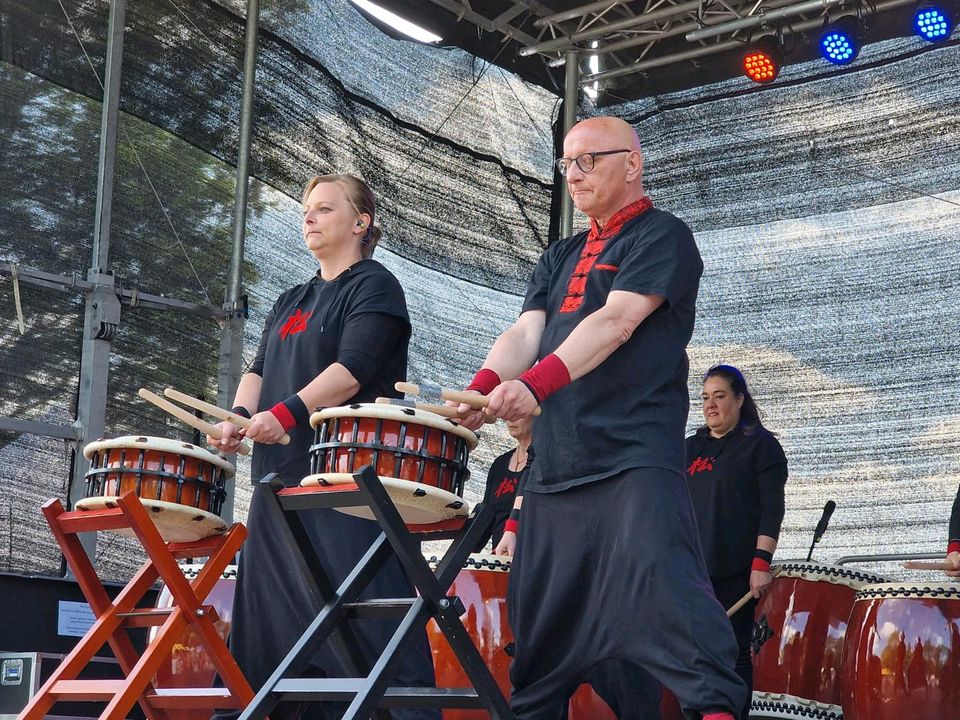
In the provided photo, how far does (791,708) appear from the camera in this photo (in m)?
5.04

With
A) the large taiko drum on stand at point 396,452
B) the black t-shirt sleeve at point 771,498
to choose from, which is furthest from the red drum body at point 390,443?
the black t-shirt sleeve at point 771,498

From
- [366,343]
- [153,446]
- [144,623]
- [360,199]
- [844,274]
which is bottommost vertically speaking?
[144,623]

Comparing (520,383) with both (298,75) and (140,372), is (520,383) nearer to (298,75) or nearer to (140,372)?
(140,372)

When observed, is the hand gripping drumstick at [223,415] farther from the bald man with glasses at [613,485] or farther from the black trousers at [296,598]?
the bald man with glasses at [613,485]

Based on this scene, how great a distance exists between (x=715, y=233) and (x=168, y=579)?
191 inches

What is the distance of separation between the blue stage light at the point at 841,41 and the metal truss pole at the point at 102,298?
357 cm

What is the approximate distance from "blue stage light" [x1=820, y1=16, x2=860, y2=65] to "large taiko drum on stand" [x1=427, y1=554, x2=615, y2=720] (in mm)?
3660

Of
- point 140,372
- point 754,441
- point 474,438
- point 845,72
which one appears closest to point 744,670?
point 754,441

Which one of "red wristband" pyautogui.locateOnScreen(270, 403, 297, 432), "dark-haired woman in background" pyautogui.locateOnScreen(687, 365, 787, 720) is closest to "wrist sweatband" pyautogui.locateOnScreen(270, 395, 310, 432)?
"red wristband" pyautogui.locateOnScreen(270, 403, 297, 432)

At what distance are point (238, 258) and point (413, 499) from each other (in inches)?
154

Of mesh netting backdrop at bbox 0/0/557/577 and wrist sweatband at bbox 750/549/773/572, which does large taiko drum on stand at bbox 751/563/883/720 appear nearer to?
wrist sweatband at bbox 750/549/773/572

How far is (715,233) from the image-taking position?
24.7 ft

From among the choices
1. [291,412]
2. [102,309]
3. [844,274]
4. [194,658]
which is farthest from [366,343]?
[844,274]

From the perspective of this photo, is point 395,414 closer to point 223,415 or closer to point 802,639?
point 223,415
